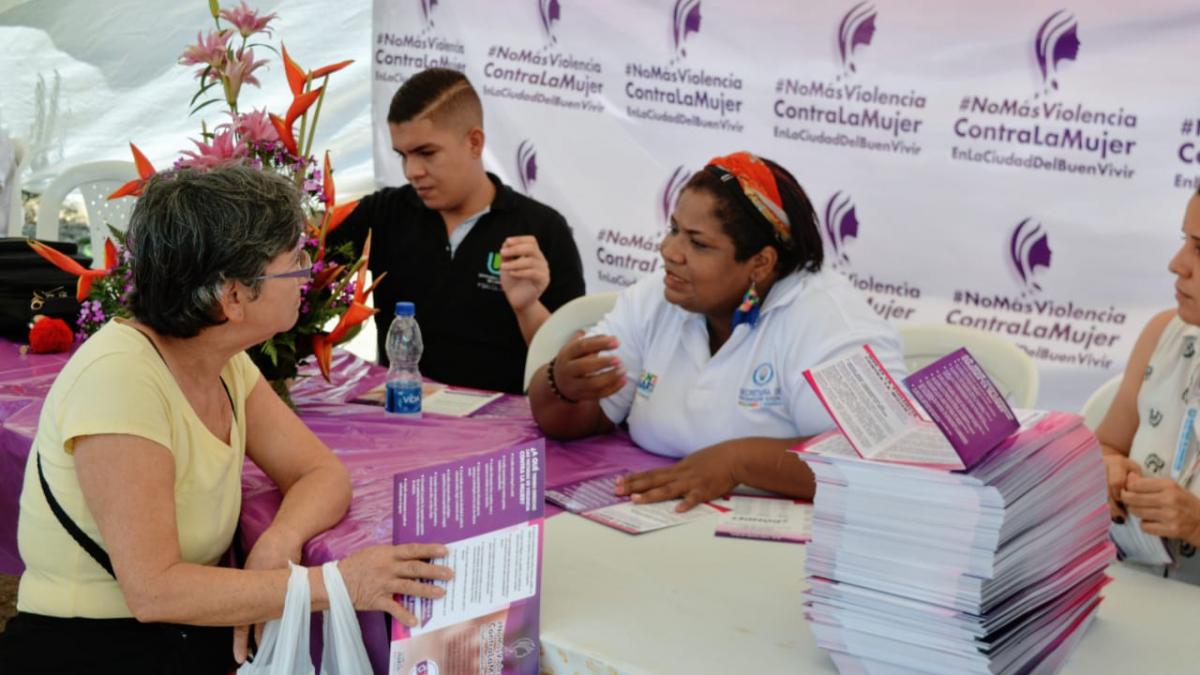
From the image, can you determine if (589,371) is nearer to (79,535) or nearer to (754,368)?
(754,368)

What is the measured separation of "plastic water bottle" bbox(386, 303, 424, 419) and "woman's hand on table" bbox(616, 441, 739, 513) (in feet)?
2.04

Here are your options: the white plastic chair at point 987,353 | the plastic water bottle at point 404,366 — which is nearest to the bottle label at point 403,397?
the plastic water bottle at point 404,366

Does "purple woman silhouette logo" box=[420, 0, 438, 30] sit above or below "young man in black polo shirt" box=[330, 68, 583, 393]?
above

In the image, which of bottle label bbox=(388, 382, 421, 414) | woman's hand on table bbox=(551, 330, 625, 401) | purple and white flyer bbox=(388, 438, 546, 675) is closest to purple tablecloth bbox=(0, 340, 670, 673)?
bottle label bbox=(388, 382, 421, 414)

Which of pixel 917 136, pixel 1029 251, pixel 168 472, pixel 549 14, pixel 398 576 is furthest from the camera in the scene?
pixel 549 14

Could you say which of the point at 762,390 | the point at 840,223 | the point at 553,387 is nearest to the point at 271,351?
the point at 553,387

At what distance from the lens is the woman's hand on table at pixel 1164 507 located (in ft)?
6.20

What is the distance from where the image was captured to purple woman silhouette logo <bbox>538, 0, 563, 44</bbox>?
498 cm

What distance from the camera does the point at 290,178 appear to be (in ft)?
7.81

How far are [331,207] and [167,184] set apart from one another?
2.56 feet

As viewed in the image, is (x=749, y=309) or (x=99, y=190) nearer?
(x=749, y=309)

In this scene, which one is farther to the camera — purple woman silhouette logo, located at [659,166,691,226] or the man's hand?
purple woman silhouette logo, located at [659,166,691,226]

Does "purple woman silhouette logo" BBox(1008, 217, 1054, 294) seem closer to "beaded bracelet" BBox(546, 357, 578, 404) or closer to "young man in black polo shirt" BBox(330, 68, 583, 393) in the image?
"young man in black polo shirt" BBox(330, 68, 583, 393)

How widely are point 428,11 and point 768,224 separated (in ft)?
11.1
